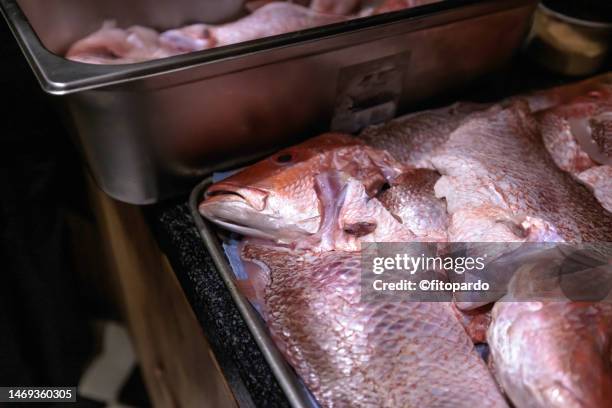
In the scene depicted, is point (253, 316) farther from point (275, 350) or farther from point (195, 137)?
point (195, 137)

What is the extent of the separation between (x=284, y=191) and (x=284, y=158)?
76 mm

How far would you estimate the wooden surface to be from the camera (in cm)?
87

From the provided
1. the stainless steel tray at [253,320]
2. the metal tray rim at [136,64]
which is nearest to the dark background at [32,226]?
the metal tray rim at [136,64]

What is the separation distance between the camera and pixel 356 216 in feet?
2.47

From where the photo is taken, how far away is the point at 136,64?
701 millimetres

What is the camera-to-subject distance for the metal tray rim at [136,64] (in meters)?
0.67

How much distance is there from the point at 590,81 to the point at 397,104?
38 centimetres

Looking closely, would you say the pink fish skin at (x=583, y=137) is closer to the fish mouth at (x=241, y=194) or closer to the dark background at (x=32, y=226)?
the fish mouth at (x=241, y=194)

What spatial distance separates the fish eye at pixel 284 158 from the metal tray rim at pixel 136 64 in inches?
6.3

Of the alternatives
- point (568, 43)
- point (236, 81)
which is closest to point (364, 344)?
point (236, 81)

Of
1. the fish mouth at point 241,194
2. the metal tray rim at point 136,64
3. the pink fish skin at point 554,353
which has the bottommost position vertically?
the pink fish skin at point 554,353

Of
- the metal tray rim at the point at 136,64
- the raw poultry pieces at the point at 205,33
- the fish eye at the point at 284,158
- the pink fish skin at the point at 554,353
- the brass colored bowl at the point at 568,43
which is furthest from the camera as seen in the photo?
the brass colored bowl at the point at 568,43

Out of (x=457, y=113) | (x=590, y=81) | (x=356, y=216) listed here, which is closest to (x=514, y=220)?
(x=356, y=216)

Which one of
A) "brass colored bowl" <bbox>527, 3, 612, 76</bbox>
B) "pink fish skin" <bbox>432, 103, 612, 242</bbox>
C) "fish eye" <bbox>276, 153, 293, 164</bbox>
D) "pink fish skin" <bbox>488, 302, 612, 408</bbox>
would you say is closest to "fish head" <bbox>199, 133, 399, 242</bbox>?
"fish eye" <bbox>276, 153, 293, 164</bbox>
